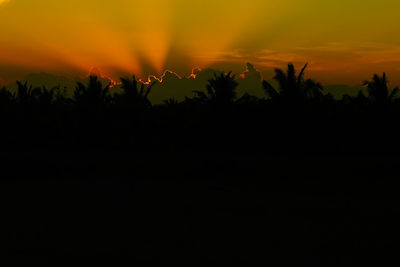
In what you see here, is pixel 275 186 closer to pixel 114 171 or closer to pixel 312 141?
pixel 114 171

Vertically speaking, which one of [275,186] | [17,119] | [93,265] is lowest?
[275,186]

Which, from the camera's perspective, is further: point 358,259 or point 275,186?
point 275,186

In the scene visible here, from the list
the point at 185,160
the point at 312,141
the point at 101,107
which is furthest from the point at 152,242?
the point at 101,107

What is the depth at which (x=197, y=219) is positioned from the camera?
798cm

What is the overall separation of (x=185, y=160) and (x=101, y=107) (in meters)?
8.88

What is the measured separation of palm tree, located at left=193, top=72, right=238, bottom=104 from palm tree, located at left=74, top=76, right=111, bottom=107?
6159mm

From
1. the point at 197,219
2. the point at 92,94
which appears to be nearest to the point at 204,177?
the point at 197,219

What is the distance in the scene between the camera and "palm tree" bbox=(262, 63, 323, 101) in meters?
22.4

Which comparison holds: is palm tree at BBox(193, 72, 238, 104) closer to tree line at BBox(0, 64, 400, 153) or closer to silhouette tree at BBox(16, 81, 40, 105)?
tree line at BBox(0, 64, 400, 153)

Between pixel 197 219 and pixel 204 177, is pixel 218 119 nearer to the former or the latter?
pixel 204 177

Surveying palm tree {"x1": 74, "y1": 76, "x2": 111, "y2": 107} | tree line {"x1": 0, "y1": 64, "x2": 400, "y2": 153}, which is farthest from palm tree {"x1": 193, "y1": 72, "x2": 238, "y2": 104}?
palm tree {"x1": 74, "y1": 76, "x2": 111, "y2": 107}

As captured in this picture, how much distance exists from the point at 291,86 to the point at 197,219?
15819 mm

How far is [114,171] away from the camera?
55.8ft

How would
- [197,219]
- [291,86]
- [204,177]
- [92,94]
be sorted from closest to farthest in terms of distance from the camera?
1. [197,219]
2. [204,177]
3. [291,86]
4. [92,94]
